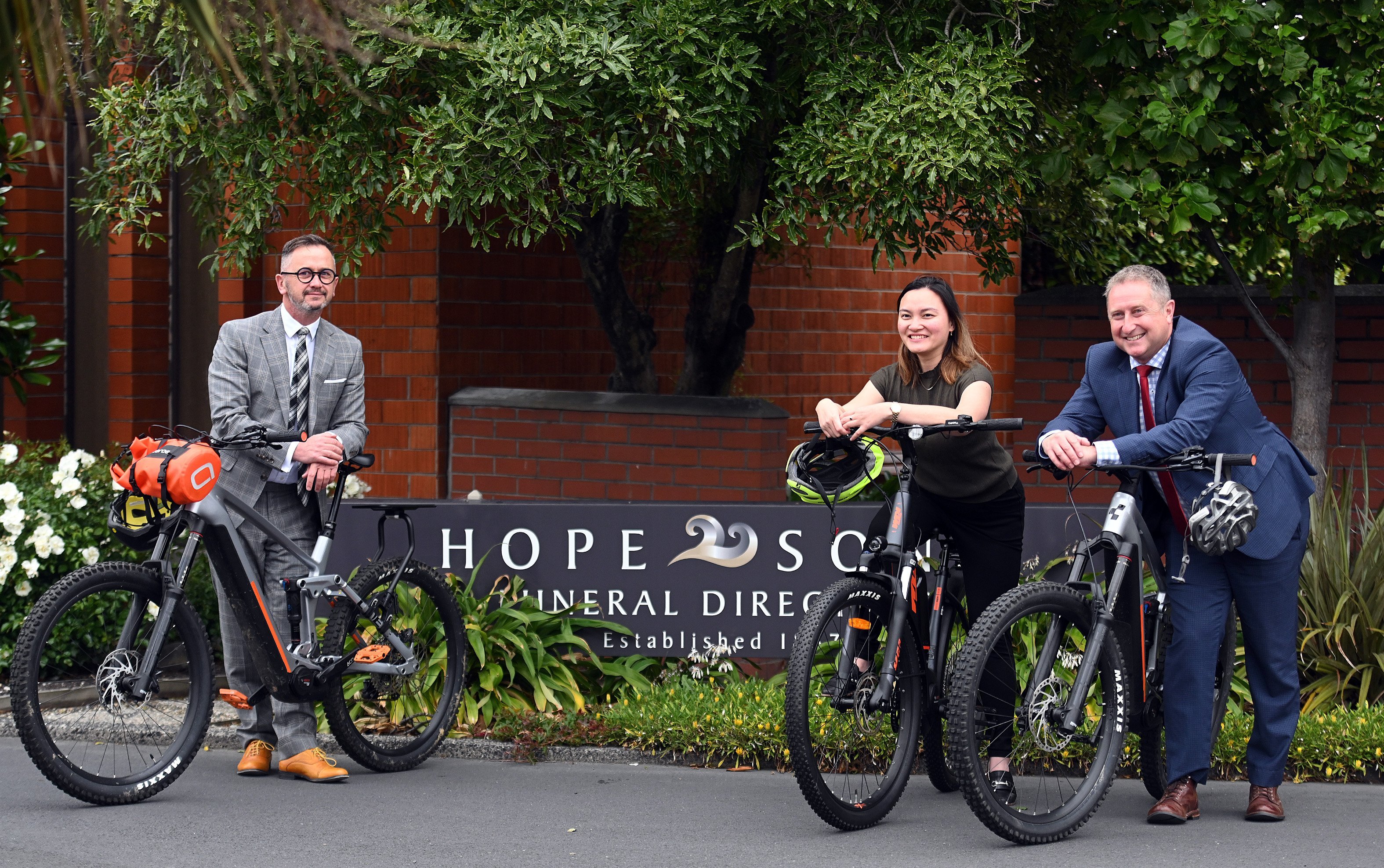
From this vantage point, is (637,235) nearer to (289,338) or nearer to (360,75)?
(360,75)

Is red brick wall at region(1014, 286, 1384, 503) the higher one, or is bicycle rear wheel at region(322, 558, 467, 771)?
red brick wall at region(1014, 286, 1384, 503)

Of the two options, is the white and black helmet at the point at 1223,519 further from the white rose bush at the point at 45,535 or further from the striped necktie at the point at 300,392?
the white rose bush at the point at 45,535

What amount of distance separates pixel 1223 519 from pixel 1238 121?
7.31 ft

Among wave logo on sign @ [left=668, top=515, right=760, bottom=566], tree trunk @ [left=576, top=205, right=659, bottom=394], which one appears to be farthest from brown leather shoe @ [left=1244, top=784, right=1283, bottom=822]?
tree trunk @ [left=576, top=205, right=659, bottom=394]

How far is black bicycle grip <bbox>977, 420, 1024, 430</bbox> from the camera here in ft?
15.5

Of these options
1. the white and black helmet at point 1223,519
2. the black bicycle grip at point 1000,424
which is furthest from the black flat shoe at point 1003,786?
the black bicycle grip at point 1000,424

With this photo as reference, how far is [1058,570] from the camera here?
6.64m

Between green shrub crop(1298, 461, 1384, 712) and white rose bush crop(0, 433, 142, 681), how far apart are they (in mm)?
5481

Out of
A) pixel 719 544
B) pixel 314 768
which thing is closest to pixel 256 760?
pixel 314 768

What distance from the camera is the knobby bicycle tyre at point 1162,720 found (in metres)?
5.16

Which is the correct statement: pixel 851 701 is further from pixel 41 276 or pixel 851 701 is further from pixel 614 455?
pixel 41 276

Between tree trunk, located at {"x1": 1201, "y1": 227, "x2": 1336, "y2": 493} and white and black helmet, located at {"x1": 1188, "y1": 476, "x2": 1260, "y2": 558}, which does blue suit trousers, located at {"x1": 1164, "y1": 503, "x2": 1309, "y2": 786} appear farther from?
tree trunk, located at {"x1": 1201, "y1": 227, "x2": 1336, "y2": 493}

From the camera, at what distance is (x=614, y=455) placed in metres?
8.55

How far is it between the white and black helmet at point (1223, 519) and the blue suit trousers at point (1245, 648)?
25cm
